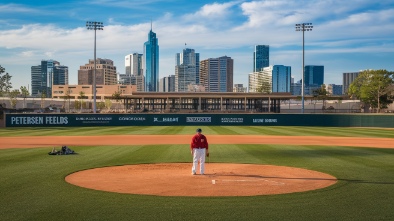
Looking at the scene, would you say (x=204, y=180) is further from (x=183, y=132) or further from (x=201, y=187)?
(x=183, y=132)

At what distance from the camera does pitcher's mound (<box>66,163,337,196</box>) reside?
11945mm

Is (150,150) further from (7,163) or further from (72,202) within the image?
(72,202)

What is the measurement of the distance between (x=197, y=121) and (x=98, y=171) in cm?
3921

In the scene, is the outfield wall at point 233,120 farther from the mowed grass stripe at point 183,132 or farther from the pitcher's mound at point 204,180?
the pitcher's mound at point 204,180

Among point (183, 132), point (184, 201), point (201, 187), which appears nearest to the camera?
point (184, 201)

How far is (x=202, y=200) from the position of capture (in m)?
10.5

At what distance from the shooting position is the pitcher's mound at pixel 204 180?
11.9 metres

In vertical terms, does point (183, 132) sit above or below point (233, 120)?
below

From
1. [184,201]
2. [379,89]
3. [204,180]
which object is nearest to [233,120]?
[204,180]

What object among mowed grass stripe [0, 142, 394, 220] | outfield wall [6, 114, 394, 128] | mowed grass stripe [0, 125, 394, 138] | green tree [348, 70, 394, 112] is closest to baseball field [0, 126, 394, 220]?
mowed grass stripe [0, 142, 394, 220]

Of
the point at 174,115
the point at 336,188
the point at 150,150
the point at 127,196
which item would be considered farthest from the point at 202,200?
the point at 174,115

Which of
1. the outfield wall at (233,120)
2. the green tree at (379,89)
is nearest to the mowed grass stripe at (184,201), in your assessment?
the outfield wall at (233,120)

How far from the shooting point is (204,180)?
44.8 feet

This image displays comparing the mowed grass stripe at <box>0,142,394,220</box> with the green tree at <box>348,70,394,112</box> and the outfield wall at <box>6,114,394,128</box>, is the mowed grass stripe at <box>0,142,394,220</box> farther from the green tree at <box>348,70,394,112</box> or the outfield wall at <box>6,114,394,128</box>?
the green tree at <box>348,70,394,112</box>
